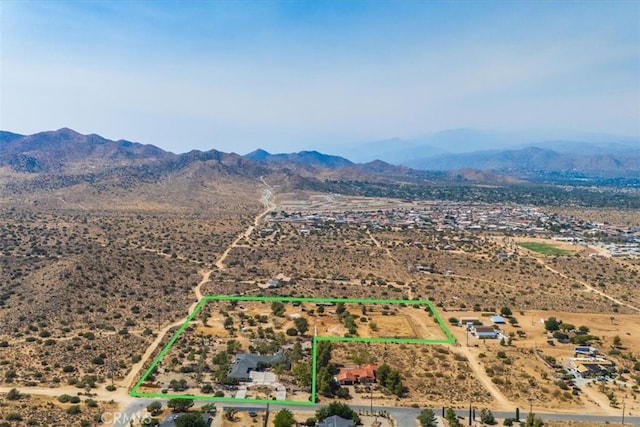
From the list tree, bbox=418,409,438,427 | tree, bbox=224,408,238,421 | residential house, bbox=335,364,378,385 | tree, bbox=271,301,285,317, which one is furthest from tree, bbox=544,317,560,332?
tree, bbox=224,408,238,421

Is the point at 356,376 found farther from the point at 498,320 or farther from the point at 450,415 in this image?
the point at 498,320

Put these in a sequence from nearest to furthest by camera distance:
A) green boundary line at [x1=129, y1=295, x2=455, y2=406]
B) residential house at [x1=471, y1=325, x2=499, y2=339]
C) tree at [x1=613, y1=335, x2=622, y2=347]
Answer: green boundary line at [x1=129, y1=295, x2=455, y2=406]
tree at [x1=613, y1=335, x2=622, y2=347]
residential house at [x1=471, y1=325, x2=499, y2=339]

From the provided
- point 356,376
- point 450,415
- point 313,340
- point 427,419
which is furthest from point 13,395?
point 450,415

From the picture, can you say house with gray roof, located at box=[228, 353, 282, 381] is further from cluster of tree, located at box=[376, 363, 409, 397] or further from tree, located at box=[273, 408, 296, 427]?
cluster of tree, located at box=[376, 363, 409, 397]

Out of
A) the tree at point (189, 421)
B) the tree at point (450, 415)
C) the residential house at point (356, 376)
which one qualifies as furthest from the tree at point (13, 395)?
the tree at point (450, 415)

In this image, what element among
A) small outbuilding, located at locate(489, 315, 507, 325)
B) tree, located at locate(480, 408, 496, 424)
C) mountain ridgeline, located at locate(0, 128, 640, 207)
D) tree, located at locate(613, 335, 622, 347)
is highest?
mountain ridgeline, located at locate(0, 128, 640, 207)

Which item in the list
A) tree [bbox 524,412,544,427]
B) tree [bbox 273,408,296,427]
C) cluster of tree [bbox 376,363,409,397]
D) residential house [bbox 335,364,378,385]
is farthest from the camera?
residential house [bbox 335,364,378,385]
